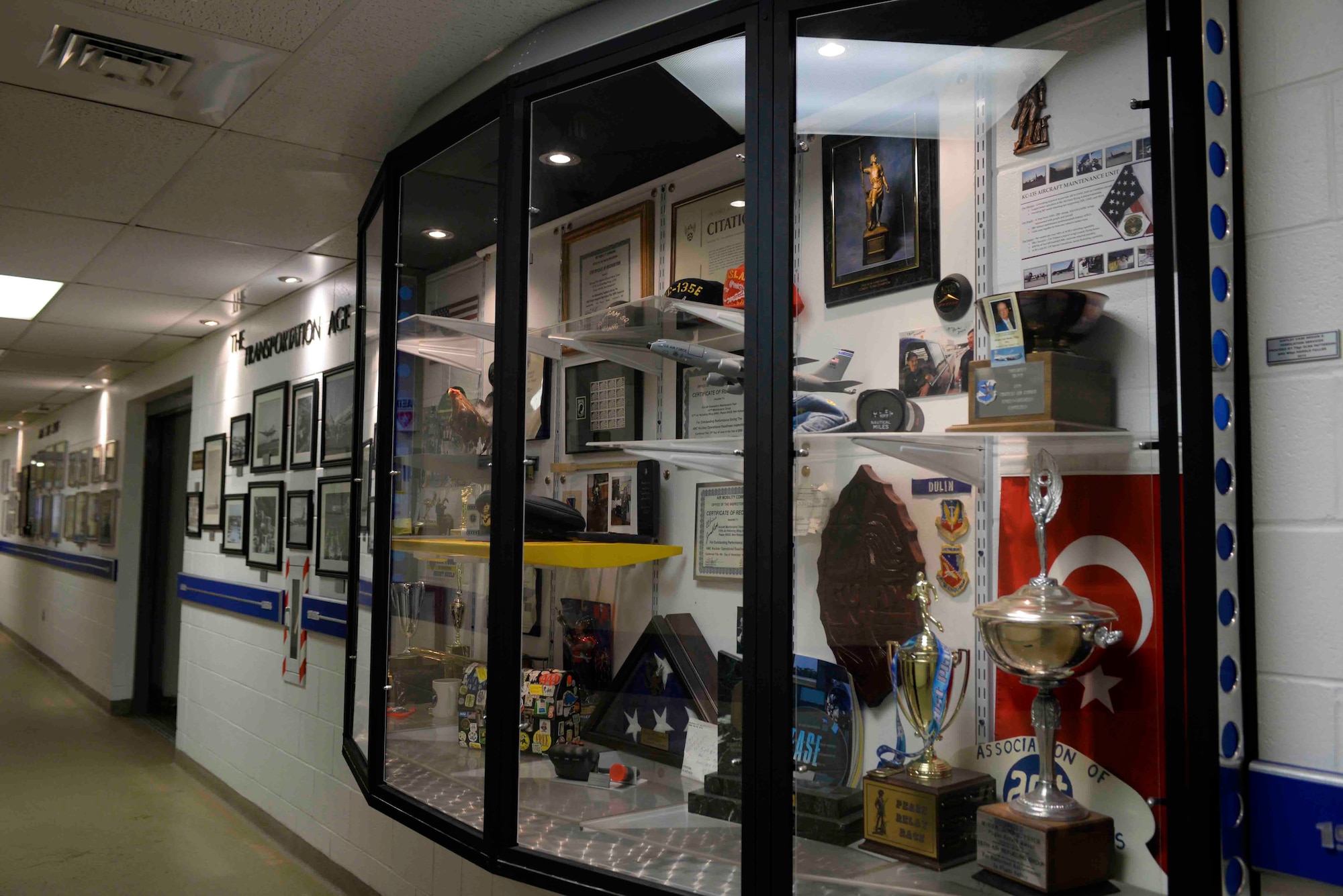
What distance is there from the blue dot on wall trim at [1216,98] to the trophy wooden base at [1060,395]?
45cm

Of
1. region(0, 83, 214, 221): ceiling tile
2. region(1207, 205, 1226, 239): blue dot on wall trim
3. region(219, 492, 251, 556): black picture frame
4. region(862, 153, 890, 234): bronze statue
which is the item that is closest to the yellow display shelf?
region(862, 153, 890, 234): bronze statue

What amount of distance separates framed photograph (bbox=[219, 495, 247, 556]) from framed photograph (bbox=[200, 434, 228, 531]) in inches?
4.7

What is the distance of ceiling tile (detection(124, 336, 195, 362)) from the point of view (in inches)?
264

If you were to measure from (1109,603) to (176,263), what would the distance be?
174 inches

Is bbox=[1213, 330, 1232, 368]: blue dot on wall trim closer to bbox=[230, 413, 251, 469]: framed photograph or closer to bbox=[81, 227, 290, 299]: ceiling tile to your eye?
bbox=[81, 227, 290, 299]: ceiling tile

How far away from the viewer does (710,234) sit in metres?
2.18

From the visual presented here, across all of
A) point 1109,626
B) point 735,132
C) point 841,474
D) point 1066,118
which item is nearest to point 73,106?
point 735,132

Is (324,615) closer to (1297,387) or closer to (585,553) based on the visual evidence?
(585,553)

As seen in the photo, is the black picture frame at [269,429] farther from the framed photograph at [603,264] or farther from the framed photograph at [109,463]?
the framed photograph at [109,463]

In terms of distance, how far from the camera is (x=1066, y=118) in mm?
1749

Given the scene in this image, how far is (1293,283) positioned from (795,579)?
0.96 meters

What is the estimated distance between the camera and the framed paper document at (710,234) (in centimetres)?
206

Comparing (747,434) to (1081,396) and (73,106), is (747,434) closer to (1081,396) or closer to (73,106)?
(1081,396)

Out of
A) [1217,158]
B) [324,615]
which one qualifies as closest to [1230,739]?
[1217,158]
